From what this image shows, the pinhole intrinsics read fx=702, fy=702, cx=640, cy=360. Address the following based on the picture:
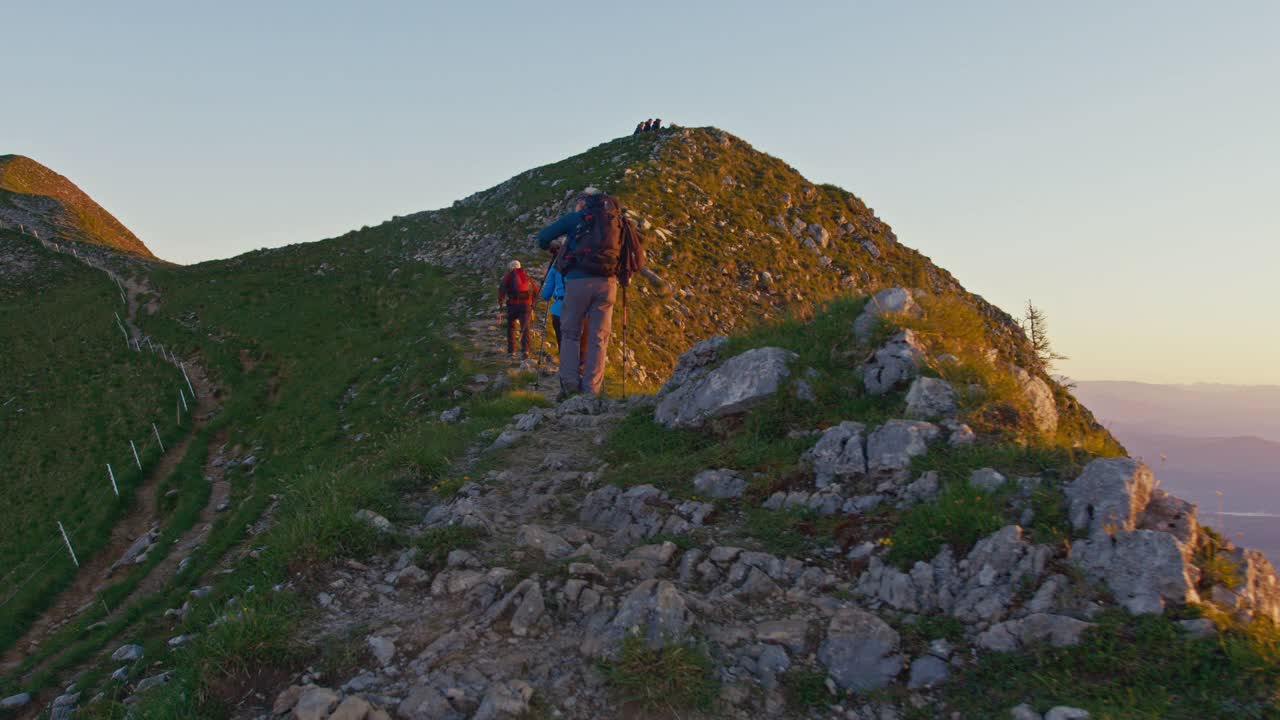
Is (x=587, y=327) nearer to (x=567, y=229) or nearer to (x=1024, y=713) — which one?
(x=567, y=229)

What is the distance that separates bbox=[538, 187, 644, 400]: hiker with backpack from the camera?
37.8 feet

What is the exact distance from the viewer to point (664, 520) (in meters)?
6.80

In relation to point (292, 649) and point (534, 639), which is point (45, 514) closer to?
point (292, 649)

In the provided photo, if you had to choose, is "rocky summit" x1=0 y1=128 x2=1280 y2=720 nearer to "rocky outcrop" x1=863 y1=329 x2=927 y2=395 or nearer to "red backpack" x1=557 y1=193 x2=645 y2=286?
"rocky outcrop" x1=863 y1=329 x2=927 y2=395

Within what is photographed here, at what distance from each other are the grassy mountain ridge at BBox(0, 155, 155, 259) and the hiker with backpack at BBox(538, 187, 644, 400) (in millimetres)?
74573

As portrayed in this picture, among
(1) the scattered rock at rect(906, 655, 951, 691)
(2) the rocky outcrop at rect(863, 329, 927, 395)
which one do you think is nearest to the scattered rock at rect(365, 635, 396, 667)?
(1) the scattered rock at rect(906, 655, 951, 691)

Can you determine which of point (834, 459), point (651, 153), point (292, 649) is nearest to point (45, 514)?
point (292, 649)

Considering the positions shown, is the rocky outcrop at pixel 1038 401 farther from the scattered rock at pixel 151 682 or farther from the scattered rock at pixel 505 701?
the scattered rock at pixel 151 682

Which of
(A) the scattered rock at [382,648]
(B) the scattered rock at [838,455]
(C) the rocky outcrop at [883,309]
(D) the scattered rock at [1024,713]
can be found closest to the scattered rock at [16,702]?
(A) the scattered rock at [382,648]

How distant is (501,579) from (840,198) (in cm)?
3862

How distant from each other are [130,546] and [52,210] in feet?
277

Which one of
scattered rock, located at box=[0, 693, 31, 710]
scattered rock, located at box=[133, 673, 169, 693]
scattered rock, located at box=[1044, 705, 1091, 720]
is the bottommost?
scattered rock, located at box=[0, 693, 31, 710]

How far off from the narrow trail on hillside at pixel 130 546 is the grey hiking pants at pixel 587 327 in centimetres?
813

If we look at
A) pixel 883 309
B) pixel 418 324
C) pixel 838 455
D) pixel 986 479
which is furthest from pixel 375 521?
pixel 418 324
